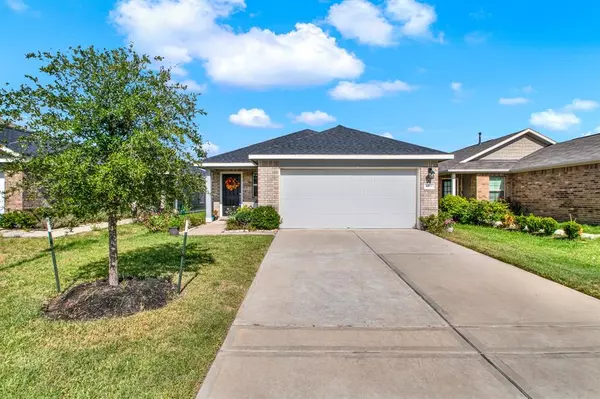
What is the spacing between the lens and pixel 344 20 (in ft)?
39.9

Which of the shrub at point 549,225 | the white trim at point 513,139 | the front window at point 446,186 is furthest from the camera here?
the front window at point 446,186

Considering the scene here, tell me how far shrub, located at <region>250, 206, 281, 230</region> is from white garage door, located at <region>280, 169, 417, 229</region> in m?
0.99

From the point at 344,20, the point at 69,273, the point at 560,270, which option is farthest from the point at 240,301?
the point at 344,20

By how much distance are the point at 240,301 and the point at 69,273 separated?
3944mm

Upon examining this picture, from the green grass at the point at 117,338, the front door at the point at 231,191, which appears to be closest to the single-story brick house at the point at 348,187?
the front door at the point at 231,191

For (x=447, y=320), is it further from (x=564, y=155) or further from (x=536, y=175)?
(x=564, y=155)

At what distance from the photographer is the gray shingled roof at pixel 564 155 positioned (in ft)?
44.4

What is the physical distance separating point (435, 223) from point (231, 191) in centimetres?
973

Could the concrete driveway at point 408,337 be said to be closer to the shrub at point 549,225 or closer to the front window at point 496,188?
the shrub at point 549,225

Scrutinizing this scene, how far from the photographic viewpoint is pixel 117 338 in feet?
11.5

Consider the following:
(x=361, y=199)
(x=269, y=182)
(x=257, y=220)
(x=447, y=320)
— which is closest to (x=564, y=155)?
(x=361, y=199)

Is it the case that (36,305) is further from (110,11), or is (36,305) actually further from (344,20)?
(344,20)

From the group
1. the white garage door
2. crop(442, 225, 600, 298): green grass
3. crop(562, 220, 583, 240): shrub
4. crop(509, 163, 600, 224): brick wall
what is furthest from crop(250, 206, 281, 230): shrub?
crop(509, 163, 600, 224): brick wall

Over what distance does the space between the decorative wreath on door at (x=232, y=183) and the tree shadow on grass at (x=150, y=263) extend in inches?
303
